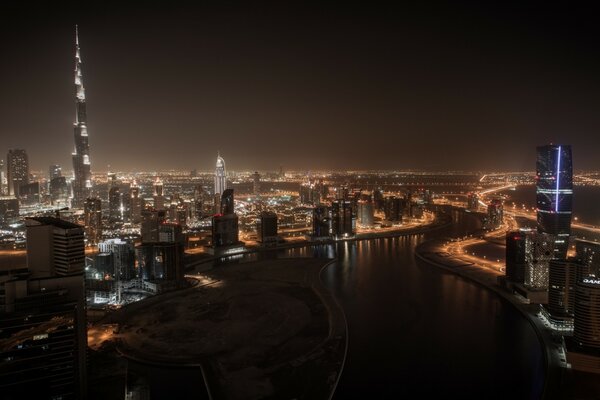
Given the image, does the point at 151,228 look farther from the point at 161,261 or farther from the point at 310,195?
the point at 310,195

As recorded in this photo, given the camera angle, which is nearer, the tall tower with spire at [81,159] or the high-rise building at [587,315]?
the high-rise building at [587,315]

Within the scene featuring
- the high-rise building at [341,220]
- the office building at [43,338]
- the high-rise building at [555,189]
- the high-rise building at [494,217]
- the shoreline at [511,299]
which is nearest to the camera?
the office building at [43,338]

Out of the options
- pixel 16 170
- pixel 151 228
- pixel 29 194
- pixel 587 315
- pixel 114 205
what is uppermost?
pixel 16 170

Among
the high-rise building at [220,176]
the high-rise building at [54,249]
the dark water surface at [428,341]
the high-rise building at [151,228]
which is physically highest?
the high-rise building at [220,176]

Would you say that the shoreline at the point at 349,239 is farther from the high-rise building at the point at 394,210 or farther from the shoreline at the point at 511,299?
the shoreline at the point at 511,299

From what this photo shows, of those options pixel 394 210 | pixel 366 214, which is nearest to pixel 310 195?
pixel 394 210

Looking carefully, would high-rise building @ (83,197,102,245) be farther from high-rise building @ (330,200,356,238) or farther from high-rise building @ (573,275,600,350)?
high-rise building @ (573,275,600,350)

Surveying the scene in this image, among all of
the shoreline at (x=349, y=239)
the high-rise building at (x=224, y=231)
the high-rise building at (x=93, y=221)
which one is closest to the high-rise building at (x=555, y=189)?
the shoreline at (x=349, y=239)
